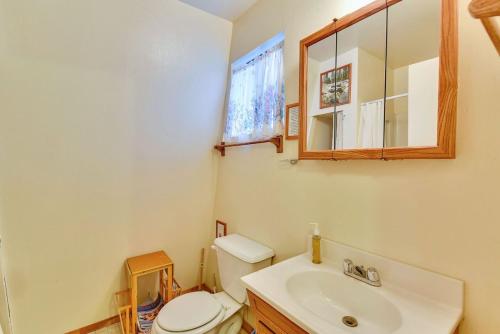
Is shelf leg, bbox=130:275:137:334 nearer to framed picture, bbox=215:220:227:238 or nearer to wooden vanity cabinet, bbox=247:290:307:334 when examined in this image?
framed picture, bbox=215:220:227:238

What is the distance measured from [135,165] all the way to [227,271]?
3.43ft

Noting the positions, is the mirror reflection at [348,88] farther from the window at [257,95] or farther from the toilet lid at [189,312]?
the toilet lid at [189,312]

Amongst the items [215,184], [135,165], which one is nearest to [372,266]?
[215,184]

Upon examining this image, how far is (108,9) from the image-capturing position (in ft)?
5.30

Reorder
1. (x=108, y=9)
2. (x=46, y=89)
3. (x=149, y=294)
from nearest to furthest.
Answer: (x=46, y=89), (x=108, y=9), (x=149, y=294)

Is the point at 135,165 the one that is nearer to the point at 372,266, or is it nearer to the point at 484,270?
the point at 372,266

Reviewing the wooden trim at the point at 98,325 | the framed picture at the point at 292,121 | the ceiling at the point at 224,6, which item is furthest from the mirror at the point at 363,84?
the wooden trim at the point at 98,325

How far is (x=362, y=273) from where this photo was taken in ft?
3.48

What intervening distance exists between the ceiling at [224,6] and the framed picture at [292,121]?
98cm

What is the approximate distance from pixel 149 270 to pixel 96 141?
0.98 m

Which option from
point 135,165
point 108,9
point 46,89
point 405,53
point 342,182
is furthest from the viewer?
point 135,165

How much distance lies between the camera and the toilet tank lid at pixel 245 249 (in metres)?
1.50

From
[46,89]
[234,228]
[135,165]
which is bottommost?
[234,228]

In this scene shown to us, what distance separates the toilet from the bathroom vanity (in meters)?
0.39
